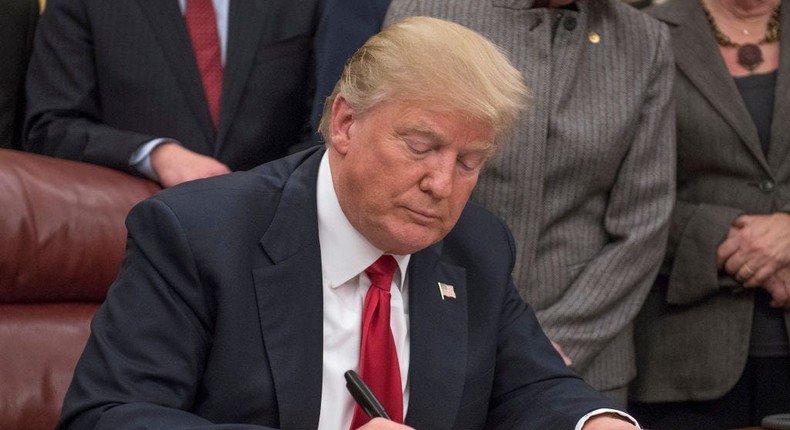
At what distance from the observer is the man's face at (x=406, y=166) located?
6.52ft

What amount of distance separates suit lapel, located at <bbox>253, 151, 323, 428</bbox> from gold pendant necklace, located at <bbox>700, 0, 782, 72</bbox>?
4.62ft

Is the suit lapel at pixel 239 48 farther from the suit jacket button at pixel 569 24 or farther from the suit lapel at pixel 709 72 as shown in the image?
the suit lapel at pixel 709 72

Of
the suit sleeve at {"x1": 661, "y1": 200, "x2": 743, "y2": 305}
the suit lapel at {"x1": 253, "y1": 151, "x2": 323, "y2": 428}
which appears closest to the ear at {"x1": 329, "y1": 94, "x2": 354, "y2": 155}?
the suit lapel at {"x1": 253, "y1": 151, "x2": 323, "y2": 428}

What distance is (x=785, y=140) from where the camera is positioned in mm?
3105

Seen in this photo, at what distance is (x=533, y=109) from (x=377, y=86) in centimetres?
82

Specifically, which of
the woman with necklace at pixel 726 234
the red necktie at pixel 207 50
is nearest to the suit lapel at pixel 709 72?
the woman with necklace at pixel 726 234

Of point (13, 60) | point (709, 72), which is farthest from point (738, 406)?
point (13, 60)

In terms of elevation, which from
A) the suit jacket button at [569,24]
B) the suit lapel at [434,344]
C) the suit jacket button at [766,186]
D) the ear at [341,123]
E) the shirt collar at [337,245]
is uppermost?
the ear at [341,123]

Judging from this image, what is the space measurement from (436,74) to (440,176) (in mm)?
149

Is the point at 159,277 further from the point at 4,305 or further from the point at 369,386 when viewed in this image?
the point at 4,305

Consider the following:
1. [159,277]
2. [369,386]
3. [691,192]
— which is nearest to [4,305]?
[159,277]

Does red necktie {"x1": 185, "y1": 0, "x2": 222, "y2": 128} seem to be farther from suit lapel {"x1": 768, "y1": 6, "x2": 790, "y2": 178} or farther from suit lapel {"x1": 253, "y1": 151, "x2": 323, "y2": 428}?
suit lapel {"x1": 768, "y1": 6, "x2": 790, "y2": 178}

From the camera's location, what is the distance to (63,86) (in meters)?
2.75

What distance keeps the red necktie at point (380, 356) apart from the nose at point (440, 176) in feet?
0.65
